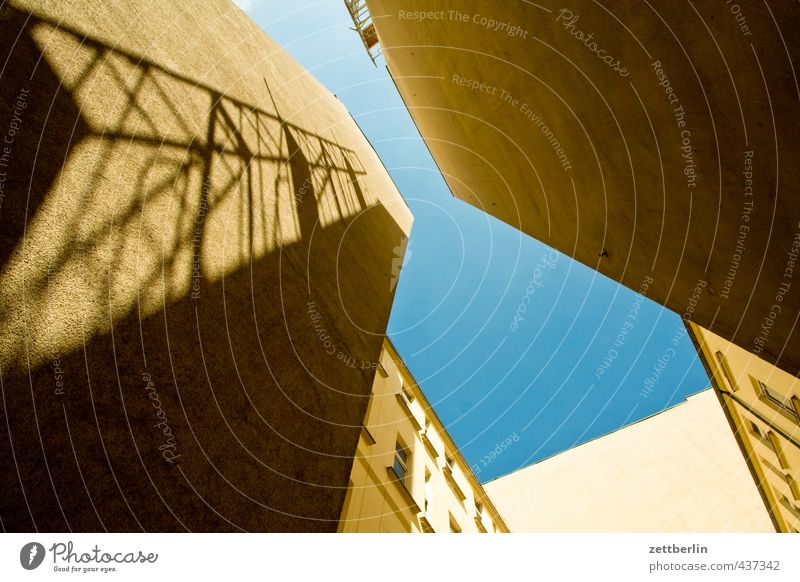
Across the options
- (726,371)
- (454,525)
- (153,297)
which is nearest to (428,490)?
(454,525)

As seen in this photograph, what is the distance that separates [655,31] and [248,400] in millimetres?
5448

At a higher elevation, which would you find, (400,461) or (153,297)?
(153,297)

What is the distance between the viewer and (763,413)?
9.61 metres

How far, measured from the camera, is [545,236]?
33.0 ft

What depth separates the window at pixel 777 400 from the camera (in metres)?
8.23

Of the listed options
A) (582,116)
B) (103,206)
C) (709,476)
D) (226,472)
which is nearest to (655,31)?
(582,116)

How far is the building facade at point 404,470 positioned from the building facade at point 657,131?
18.0ft

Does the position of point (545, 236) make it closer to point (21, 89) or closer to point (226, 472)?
point (226, 472)

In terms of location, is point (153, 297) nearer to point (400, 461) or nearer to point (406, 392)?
point (400, 461)

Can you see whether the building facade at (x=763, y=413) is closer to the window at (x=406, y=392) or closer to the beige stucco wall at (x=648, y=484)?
the window at (x=406, y=392)

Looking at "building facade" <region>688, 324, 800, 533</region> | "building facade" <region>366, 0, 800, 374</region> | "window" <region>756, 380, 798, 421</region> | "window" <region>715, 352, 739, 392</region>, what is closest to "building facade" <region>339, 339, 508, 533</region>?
"building facade" <region>366, 0, 800, 374</region>

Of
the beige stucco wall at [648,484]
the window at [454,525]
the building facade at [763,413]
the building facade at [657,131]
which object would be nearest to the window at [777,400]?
the building facade at [763,413]

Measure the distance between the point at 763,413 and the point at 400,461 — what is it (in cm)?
836

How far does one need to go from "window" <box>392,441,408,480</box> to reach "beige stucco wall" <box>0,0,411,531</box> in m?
2.55
